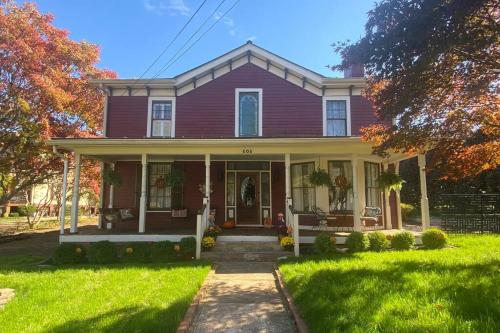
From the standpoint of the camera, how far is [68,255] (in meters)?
9.73

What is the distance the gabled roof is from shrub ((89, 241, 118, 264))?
22.4 feet

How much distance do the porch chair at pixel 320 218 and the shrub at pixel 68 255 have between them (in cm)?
720

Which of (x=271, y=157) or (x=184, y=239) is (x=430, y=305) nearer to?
(x=184, y=239)

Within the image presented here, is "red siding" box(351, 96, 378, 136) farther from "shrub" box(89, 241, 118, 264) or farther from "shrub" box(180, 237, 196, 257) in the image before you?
"shrub" box(89, 241, 118, 264)

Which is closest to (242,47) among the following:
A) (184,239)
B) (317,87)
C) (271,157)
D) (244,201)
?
(317,87)

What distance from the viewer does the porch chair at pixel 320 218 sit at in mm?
12383

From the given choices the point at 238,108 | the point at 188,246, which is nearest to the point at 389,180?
the point at 238,108

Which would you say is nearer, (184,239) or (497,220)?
(184,239)

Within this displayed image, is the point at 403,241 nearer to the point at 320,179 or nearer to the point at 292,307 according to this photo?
the point at 320,179

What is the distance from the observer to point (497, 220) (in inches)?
643

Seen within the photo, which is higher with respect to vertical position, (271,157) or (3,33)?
(3,33)

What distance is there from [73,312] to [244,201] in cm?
906

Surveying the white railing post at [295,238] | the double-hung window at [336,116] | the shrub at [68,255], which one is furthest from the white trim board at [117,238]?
the double-hung window at [336,116]

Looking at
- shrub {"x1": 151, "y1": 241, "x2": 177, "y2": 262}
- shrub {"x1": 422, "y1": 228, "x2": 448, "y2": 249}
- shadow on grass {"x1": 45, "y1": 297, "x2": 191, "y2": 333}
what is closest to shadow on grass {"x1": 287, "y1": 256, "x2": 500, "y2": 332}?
shadow on grass {"x1": 45, "y1": 297, "x2": 191, "y2": 333}
